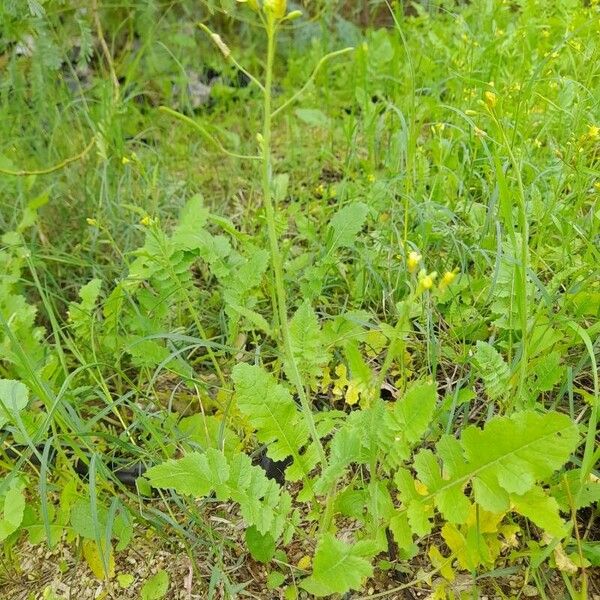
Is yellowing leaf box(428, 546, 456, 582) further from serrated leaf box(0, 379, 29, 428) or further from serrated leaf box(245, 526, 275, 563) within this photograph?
serrated leaf box(0, 379, 29, 428)

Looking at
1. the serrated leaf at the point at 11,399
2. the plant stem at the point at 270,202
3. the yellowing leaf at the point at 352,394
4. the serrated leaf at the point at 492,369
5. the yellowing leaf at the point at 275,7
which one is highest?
the yellowing leaf at the point at 275,7

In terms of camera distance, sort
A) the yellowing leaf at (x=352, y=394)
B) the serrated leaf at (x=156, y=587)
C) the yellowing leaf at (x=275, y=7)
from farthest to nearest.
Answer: the yellowing leaf at (x=352, y=394)
the serrated leaf at (x=156, y=587)
the yellowing leaf at (x=275, y=7)

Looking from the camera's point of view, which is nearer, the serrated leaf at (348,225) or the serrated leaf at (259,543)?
the serrated leaf at (259,543)

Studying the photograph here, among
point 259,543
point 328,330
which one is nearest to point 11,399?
point 259,543

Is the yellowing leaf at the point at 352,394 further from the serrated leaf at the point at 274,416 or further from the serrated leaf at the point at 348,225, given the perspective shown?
the serrated leaf at the point at 348,225

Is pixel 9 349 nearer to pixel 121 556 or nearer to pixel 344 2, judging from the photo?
pixel 121 556

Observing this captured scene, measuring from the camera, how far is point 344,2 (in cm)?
368

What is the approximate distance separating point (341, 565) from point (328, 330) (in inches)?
23.8

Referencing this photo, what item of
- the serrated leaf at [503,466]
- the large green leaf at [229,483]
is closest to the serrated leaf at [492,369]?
the serrated leaf at [503,466]

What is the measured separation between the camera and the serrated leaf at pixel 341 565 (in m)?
1.03

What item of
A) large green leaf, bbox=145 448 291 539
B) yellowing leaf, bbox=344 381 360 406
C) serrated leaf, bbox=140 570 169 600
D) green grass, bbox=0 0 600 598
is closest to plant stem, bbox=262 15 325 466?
green grass, bbox=0 0 600 598

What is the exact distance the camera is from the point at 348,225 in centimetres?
161

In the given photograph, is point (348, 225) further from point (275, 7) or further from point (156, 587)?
point (156, 587)

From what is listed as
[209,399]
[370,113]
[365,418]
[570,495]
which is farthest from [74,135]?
[570,495]
